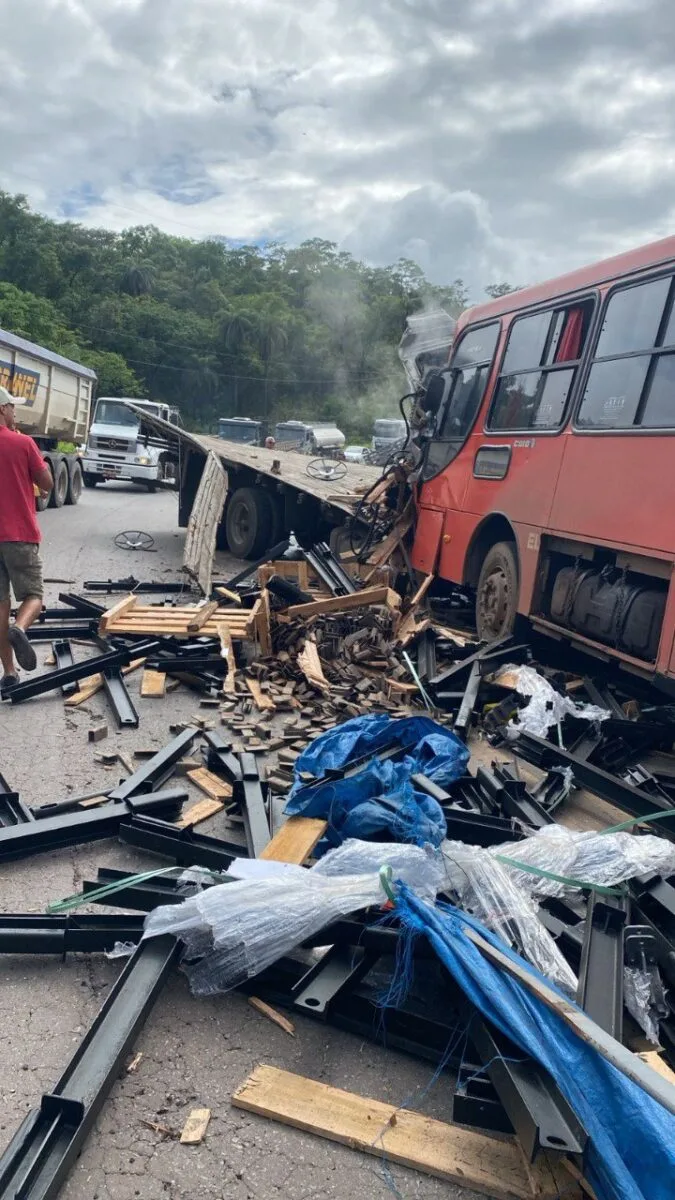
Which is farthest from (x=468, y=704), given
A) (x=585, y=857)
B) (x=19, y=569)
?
(x=19, y=569)

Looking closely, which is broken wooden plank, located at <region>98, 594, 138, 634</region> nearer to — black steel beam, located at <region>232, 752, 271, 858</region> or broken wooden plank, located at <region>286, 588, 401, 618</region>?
broken wooden plank, located at <region>286, 588, 401, 618</region>

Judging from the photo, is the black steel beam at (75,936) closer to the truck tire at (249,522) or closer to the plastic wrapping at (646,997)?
the plastic wrapping at (646,997)

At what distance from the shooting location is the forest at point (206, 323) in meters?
53.7

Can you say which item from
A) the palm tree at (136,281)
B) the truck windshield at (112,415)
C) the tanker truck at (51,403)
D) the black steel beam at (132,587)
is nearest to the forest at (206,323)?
the palm tree at (136,281)

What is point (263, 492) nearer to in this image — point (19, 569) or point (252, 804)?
point (19, 569)

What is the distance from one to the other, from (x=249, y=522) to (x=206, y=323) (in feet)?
171

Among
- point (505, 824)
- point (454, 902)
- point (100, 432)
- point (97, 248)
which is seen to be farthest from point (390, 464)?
point (97, 248)

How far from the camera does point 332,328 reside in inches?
2432

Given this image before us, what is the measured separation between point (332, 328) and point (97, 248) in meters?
19.0

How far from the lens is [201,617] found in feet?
25.0

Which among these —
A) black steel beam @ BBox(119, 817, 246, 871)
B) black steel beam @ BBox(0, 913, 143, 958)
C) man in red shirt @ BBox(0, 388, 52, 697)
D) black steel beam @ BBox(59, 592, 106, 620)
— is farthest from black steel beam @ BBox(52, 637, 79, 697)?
black steel beam @ BBox(0, 913, 143, 958)

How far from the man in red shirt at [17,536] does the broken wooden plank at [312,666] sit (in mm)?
2197

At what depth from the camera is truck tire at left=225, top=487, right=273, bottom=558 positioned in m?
12.6

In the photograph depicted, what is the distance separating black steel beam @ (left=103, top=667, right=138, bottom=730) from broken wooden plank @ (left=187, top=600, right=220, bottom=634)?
3.36 feet
